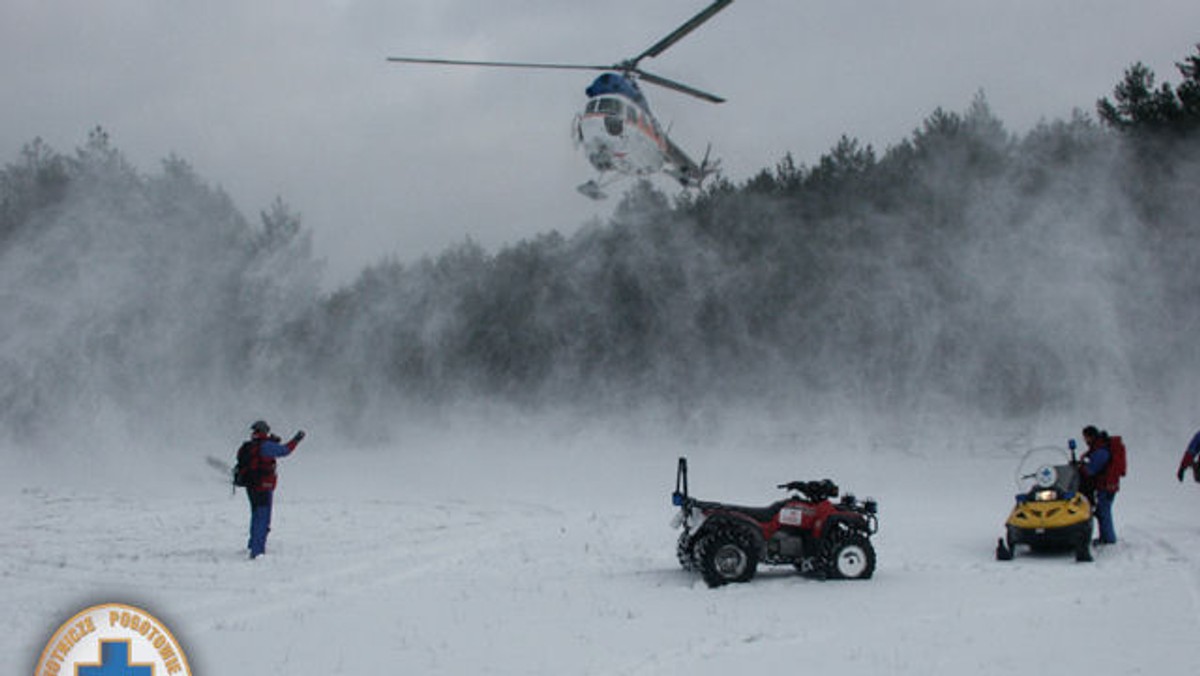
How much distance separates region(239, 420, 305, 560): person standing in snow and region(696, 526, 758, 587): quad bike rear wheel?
491 cm

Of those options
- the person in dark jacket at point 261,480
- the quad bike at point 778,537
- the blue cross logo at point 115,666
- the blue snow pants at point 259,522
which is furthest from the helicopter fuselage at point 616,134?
the blue cross logo at point 115,666

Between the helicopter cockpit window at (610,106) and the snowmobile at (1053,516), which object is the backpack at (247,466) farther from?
the helicopter cockpit window at (610,106)

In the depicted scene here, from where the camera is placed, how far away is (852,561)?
356 inches

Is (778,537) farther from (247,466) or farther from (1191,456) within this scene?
(247,466)

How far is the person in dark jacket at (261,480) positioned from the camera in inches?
430

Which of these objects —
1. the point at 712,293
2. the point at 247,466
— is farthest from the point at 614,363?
the point at 247,466

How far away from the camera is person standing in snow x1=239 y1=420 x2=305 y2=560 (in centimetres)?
1093

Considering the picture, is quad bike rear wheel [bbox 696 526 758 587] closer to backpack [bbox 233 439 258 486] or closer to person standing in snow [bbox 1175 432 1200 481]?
backpack [bbox 233 439 258 486]

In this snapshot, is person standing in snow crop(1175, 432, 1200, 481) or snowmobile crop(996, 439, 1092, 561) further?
person standing in snow crop(1175, 432, 1200, 481)

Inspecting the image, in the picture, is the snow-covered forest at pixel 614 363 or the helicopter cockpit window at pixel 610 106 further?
the helicopter cockpit window at pixel 610 106

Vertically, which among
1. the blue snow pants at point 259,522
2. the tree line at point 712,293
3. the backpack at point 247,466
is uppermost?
the tree line at point 712,293

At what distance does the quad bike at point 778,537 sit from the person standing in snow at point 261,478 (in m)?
4.75

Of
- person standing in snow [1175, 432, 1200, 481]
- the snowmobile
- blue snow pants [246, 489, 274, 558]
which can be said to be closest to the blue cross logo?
blue snow pants [246, 489, 274, 558]

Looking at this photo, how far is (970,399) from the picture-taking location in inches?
968
